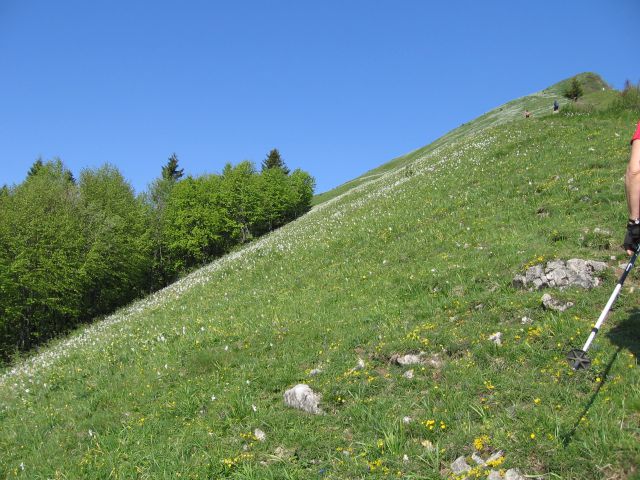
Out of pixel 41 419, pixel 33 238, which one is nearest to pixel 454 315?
pixel 41 419

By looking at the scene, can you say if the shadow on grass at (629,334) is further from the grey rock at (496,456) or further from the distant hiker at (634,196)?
the grey rock at (496,456)

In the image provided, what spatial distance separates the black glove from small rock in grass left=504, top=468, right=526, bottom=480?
3166 millimetres

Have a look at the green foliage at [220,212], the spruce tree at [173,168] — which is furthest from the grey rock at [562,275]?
the spruce tree at [173,168]

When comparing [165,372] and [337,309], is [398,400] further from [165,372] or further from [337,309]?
[165,372]

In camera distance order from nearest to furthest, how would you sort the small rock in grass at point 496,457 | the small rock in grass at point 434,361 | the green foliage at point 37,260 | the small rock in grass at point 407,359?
the small rock in grass at point 496,457 → the small rock in grass at point 434,361 → the small rock in grass at point 407,359 → the green foliage at point 37,260

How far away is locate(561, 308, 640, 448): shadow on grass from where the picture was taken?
225 inches

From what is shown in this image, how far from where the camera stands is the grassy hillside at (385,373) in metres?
6.04

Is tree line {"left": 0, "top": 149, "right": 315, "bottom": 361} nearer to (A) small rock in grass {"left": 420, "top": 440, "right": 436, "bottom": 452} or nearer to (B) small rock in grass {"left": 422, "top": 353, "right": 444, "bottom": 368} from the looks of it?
(B) small rock in grass {"left": 422, "top": 353, "right": 444, "bottom": 368}

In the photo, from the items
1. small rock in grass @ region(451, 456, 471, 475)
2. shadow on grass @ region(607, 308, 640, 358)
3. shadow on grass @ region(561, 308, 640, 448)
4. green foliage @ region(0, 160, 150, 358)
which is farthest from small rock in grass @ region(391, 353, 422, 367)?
green foliage @ region(0, 160, 150, 358)

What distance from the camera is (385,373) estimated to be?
817 cm

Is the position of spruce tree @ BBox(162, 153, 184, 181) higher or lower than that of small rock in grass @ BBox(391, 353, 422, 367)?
higher

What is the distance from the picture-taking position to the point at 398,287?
11977 mm

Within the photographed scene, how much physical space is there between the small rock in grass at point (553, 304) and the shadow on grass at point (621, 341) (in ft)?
3.20

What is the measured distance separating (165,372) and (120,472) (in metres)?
3.12
